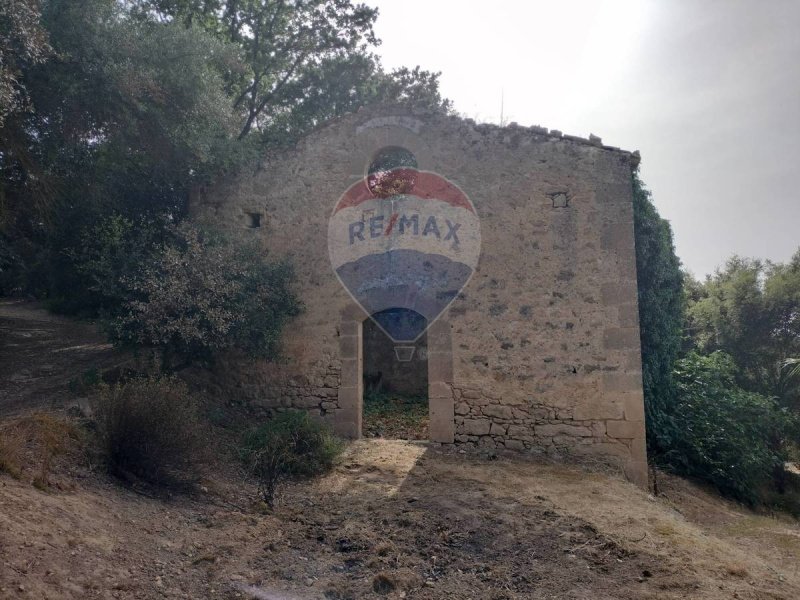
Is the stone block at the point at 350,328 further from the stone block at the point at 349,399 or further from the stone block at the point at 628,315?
the stone block at the point at 628,315

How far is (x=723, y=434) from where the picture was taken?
31.3ft

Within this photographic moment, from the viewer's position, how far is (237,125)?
33.0ft

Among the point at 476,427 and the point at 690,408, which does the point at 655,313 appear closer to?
the point at 690,408

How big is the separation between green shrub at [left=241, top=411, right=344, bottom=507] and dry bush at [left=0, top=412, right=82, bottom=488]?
1750 millimetres

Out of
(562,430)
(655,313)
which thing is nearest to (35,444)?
(562,430)

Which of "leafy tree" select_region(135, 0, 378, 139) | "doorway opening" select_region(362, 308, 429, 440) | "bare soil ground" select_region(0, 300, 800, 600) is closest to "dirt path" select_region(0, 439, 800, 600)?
"bare soil ground" select_region(0, 300, 800, 600)

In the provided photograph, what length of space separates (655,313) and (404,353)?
192 inches

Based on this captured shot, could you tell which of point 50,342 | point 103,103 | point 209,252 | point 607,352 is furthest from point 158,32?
point 607,352

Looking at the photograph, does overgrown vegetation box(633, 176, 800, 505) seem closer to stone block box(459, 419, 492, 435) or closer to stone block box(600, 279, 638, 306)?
stone block box(600, 279, 638, 306)

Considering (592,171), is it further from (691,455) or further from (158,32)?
(158,32)

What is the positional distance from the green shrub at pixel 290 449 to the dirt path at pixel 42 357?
2.37 m

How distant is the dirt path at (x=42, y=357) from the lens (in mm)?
7758

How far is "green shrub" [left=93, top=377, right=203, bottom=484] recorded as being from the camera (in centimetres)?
557

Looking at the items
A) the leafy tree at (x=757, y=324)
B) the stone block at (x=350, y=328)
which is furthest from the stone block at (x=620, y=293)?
the leafy tree at (x=757, y=324)
